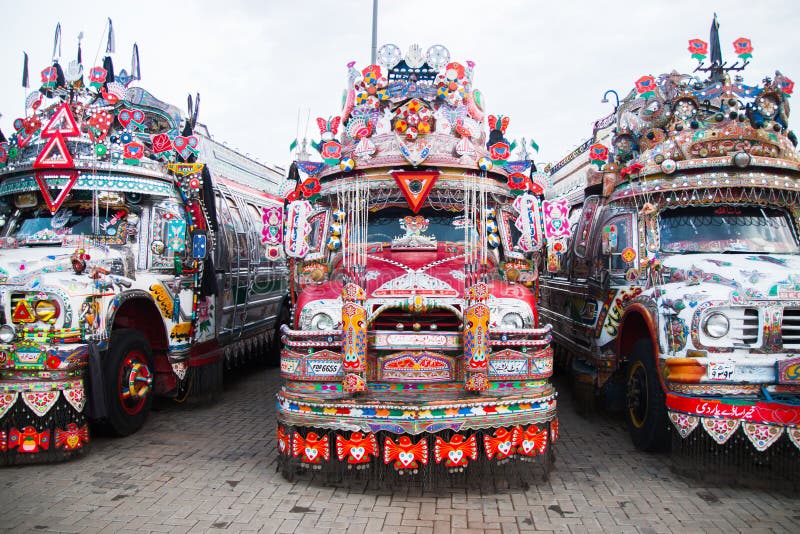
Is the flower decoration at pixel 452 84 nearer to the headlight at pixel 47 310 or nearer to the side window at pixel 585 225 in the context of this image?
the side window at pixel 585 225

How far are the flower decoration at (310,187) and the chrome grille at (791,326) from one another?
4817 mm

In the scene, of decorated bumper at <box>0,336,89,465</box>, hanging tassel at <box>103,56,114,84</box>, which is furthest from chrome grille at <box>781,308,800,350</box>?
hanging tassel at <box>103,56,114,84</box>

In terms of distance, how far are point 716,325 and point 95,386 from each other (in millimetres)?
5928

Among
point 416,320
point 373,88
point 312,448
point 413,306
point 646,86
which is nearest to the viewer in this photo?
point 312,448

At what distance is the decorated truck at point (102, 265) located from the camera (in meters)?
5.52

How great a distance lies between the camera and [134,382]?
6527 mm

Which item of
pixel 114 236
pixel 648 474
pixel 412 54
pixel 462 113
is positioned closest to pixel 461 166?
pixel 462 113

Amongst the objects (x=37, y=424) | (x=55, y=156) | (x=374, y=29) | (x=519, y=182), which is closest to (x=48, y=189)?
(x=55, y=156)

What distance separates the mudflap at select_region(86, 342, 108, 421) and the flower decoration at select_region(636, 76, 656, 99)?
723 cm

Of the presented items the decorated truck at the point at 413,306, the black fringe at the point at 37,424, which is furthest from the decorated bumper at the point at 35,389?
the decorated truck at the point at 413,306

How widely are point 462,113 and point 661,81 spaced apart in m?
2.69

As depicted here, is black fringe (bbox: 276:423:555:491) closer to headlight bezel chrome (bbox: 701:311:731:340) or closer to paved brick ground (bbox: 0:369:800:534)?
paved brick ground (bbox: 0:369:800:534)

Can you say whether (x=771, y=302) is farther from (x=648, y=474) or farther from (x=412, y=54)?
(x=412, y=54)

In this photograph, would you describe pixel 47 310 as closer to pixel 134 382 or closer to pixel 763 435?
pixel 134 382
